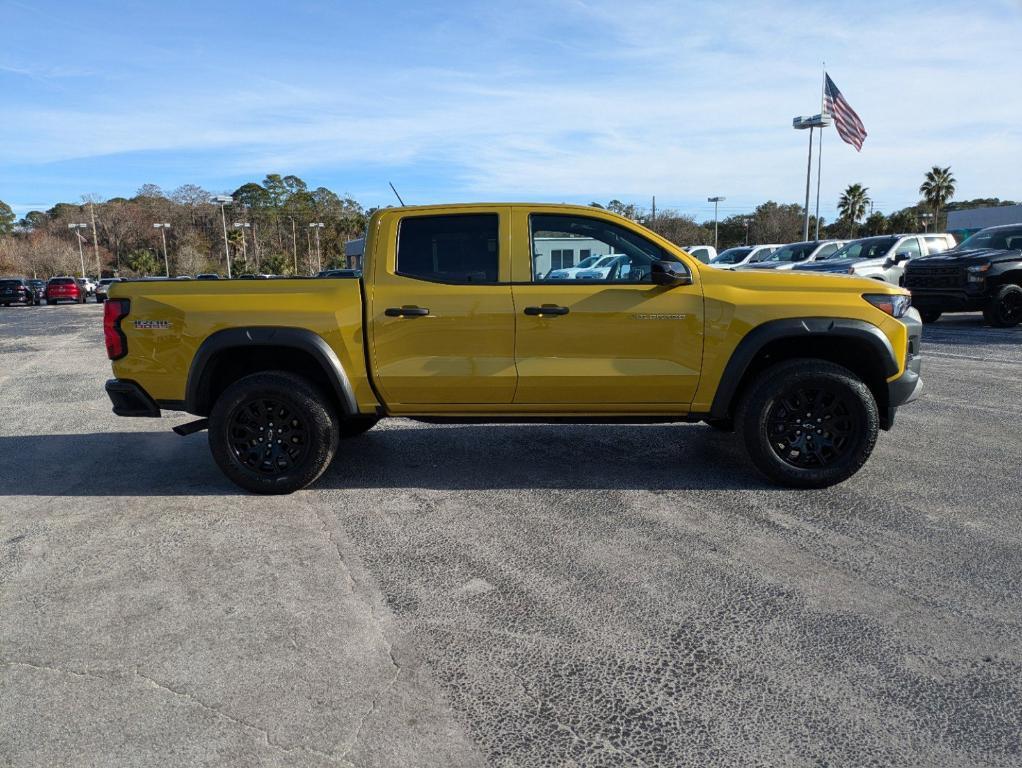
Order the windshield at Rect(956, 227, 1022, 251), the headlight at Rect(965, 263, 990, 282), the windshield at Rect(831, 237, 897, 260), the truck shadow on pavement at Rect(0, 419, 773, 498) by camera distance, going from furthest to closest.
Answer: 1. the windshield at Rect(831, 237, 897, 260)
2. the windshield at Rect(956, 227, 1022, 251)
3. the headlight at Rect(965, 263, 990, 282)
4. the truck shadow on pavement at Rect(0, 419, 773, 498)

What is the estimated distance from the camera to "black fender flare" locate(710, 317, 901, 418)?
187 inches

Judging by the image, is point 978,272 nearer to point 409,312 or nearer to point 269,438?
point 409,312

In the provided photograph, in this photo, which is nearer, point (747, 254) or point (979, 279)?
point (979, 279)

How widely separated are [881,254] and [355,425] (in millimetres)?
16114

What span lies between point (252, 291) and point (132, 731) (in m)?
3.08

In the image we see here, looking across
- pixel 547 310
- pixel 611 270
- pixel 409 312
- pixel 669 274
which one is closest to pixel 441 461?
pixel 409 312

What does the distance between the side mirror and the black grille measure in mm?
11046

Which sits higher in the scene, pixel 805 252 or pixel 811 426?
pixel 805 252

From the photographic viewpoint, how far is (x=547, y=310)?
4789 millimetres

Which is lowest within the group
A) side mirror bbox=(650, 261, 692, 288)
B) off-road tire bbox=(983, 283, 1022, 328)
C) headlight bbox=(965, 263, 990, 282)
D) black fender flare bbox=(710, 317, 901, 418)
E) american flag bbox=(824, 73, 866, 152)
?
off-road tire bbox=(983, 283, 1022, 328)

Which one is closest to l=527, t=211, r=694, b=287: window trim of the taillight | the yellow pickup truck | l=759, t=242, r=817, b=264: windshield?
the yellow pickup truck

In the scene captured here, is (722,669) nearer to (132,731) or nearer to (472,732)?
(472,732)

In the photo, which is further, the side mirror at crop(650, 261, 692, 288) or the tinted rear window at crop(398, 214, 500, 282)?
the tinted rear window at crop(398, 214, 500, 282)

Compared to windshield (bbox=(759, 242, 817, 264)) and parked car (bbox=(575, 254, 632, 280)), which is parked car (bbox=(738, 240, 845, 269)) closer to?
windshield (bbox=(759, 242, 817, 264))
